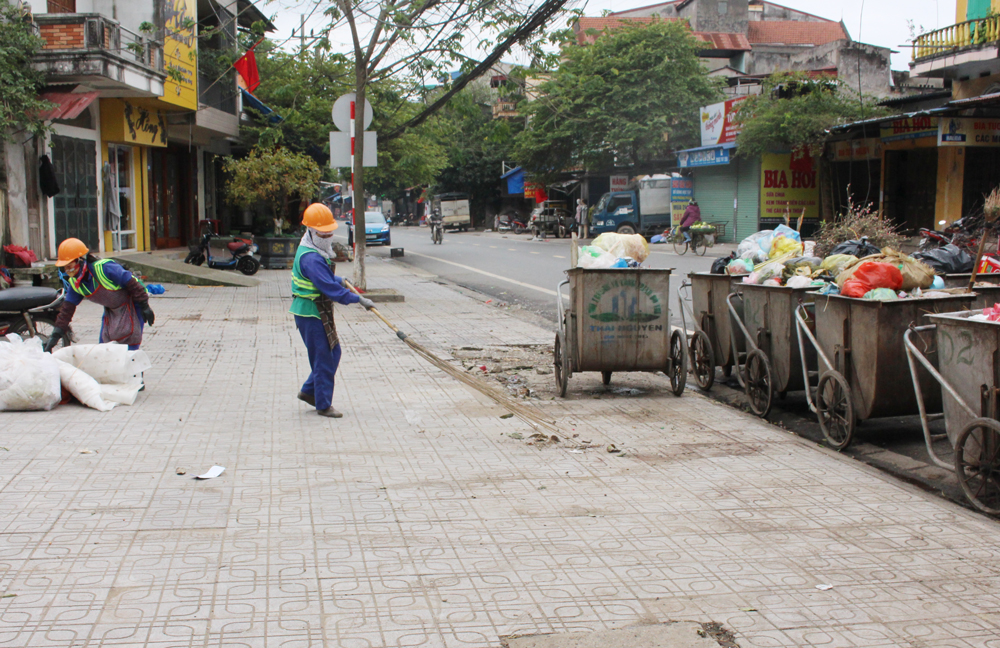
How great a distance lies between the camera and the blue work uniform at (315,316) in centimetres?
629

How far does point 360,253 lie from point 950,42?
15913mm

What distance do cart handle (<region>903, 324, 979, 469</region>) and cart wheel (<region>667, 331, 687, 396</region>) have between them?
2063 millimetres

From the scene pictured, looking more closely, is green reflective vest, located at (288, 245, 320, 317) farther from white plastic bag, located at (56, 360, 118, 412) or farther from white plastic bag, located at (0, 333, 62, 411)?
white plastic bag, located at (0, 333, 62, 411)

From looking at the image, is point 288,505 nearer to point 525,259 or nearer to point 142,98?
point 142,98

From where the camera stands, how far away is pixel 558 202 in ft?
157

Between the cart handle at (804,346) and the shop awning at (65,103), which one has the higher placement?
the shop awning at (65,103)

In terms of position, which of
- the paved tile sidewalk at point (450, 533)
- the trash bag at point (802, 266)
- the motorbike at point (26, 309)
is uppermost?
the trash bag at point (802, 266)

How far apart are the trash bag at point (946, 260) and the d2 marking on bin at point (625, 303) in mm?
2171

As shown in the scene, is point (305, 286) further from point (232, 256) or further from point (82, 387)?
point (232, 256)

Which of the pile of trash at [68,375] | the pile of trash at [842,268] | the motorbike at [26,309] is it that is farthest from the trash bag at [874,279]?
the motorbike at [26,309]

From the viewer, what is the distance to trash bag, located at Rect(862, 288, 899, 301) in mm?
5320

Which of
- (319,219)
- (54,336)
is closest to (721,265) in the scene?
(319,219)

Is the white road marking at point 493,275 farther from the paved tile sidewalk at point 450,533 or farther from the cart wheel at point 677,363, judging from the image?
the paved tile sidewalk at point 450,533

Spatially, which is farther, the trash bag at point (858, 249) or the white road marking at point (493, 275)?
the white road marking at point (493, 275)
